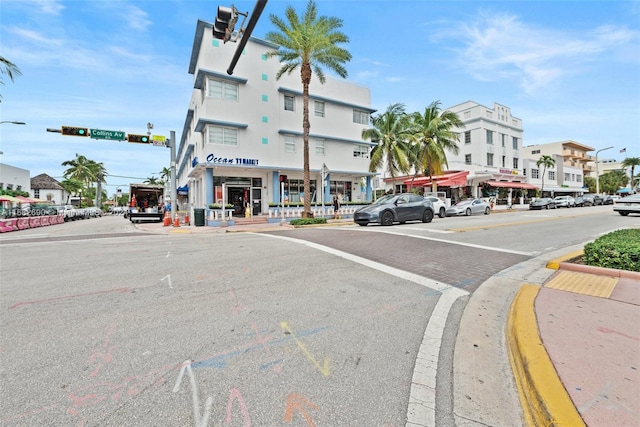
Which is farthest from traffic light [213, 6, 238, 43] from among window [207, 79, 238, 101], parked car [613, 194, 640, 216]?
parked car [613, 194, 640, 216]

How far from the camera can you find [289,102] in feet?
81.2

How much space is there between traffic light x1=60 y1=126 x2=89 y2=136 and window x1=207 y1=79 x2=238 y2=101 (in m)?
7.95

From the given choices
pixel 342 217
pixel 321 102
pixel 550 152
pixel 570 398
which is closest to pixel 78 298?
pixel 570 398

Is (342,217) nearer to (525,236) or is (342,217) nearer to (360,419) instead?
(525,236)

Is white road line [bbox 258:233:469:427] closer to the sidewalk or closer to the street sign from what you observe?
the sidewalk

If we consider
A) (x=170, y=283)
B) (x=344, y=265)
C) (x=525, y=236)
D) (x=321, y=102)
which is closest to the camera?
(x=170, y=283)

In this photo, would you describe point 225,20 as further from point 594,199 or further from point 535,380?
point 594,199

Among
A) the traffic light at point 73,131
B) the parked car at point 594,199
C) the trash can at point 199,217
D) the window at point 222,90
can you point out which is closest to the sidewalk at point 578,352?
the trash can at point 199,217

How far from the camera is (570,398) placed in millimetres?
2205

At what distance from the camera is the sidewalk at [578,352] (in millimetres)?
2111

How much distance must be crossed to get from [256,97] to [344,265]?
1966 centimetres

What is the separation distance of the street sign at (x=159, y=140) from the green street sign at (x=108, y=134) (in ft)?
5.84

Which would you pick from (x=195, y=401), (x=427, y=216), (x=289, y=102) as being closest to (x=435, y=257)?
(x=195, y=401)

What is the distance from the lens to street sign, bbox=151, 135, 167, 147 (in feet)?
66.7
